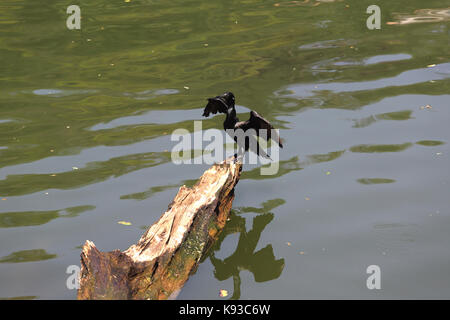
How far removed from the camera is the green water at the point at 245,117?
5355 millimetres

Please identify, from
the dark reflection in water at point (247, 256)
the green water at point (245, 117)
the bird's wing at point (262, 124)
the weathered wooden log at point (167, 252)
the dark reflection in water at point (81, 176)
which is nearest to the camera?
the weathered wooden log at point (167, 252)

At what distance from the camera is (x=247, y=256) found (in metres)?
5.48

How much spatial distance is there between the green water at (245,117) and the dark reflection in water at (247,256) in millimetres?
20

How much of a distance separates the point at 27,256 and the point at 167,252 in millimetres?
1745

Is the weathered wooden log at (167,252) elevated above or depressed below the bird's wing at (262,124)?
below

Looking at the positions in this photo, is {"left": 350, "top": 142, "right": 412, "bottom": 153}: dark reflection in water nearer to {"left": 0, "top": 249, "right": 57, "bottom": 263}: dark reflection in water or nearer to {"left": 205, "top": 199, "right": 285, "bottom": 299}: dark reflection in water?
{"left": 205, "top": 199, "right": 285, "bottom": 299}: dark reflection in water

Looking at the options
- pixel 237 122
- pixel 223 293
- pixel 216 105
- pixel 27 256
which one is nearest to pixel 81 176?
pixel 27 256

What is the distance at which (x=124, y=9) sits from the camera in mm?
13438

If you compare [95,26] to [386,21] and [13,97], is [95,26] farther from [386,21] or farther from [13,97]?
[386,21]

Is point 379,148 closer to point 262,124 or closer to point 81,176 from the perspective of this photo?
point 262,124

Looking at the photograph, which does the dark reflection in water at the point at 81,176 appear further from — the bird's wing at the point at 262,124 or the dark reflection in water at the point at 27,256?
the bird's wing at the point at 262,124

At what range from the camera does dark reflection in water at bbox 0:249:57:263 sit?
5441mm

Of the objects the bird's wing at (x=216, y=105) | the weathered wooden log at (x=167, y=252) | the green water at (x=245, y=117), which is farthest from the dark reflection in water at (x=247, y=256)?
the bird's wing at (x=216, y=105)

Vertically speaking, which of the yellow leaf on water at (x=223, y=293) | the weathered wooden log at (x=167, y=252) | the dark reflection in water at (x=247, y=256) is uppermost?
the weathered wooden log at (x=167, y=252)
